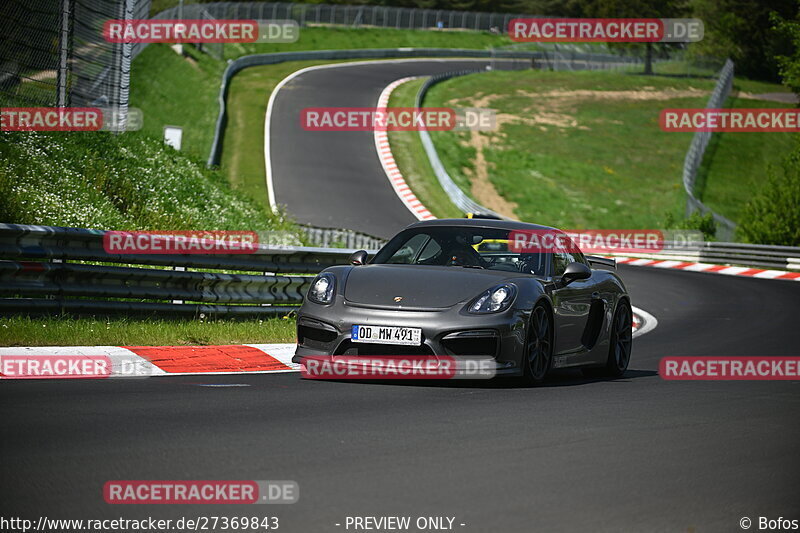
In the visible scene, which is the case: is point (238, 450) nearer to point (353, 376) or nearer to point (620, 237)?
point (353, 376)

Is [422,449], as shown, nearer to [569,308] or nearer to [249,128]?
[569,308]

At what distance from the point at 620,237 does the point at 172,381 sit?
1304 inches

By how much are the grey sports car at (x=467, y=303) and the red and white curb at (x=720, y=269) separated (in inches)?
825

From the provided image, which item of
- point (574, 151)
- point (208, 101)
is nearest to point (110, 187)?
point (208, 101)

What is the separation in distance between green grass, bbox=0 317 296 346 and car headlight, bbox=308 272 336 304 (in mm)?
1953

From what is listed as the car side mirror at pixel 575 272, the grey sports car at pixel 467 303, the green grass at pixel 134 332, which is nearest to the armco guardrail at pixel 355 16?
the green grass at pixel 134 332

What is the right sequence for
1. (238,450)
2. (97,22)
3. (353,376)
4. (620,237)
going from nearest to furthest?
(238,450), (353,376), (97,22), (620,237)

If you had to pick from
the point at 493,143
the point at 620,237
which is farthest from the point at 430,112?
the point at 620,237

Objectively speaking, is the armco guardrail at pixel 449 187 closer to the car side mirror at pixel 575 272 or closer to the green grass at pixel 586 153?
the green grass at pixel 586 153

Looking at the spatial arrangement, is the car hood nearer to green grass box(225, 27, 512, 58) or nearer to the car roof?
the car roof

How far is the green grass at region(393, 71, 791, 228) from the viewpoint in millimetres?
47719

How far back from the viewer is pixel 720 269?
106 feet

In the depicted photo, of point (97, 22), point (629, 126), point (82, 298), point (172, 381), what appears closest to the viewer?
point (172, 381)

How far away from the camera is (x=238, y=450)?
5.80 m
